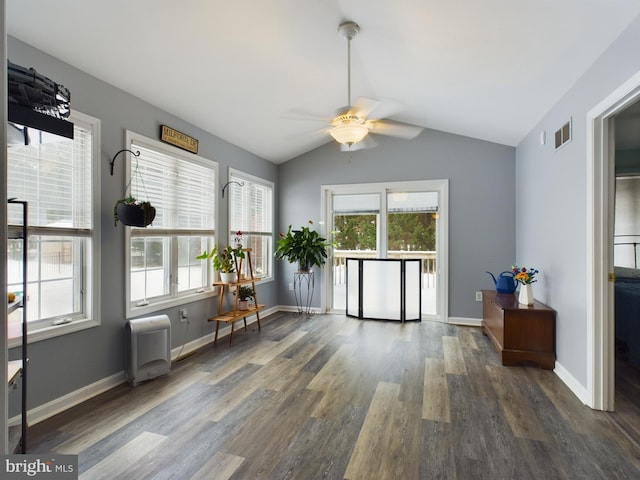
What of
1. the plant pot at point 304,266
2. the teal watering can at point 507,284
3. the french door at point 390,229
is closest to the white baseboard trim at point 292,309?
the french door at point 390,229

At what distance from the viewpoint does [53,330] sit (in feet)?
7.57

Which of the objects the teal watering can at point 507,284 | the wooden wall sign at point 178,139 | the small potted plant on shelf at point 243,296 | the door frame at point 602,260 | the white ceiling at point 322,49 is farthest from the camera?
the small potted plant on shelf at point 243,296

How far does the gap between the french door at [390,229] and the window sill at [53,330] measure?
3.46 metres

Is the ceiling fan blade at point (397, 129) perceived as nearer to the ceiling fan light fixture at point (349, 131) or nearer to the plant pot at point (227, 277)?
the ceiling fan light fixture at point (349, 131)

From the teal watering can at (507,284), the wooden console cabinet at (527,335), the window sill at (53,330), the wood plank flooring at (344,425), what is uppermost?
the teal watering can at (507,284)

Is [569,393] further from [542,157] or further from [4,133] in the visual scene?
[4,133]

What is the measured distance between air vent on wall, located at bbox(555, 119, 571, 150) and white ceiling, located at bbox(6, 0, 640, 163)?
0.32m

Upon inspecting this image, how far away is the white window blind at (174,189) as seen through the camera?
10.00 feet

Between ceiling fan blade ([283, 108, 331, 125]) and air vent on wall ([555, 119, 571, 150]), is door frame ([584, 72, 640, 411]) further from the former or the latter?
ceiling fan blade ([283, 108, 331, 125])

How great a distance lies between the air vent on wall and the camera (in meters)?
2.77

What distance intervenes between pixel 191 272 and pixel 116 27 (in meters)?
2.38

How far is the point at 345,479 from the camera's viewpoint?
5.54 feet

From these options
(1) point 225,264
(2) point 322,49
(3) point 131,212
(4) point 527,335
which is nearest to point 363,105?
(2) point 322,49

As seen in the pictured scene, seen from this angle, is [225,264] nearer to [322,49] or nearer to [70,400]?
[70,400]
